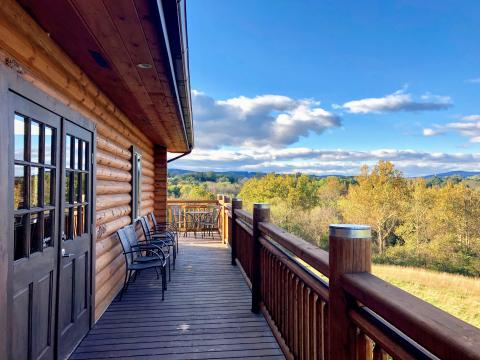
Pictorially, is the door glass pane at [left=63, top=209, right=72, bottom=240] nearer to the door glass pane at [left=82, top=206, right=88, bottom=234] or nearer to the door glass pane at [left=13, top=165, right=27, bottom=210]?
the door glass pane at [left=82, top=206, right=88, bottom=234]

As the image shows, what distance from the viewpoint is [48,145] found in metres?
2.26

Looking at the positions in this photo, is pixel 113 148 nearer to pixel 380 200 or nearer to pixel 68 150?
pixel 68 150

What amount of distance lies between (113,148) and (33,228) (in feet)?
7.18

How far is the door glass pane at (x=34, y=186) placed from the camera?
6.61ft

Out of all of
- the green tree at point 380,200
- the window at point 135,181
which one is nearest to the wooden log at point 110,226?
the window at point 135,181

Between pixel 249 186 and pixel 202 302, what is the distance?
34229 millimetres

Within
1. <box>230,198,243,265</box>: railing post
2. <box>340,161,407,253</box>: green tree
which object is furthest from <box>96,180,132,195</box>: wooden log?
<box>340,161,407,253</box>: green tree

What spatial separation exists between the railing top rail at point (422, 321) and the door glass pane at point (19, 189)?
1.85 meters

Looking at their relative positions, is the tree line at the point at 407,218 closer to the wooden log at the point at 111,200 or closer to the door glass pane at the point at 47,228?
the wooden log at the point at 111,200

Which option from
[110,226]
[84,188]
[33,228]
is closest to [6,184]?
[33,228]

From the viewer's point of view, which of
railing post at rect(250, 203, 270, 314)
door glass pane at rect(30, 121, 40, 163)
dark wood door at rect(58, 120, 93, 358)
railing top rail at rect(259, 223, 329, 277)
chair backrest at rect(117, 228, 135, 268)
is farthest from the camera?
chair backrest at rect(117, 228, 135, 268)

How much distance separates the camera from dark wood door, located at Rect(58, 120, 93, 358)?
8.08ft

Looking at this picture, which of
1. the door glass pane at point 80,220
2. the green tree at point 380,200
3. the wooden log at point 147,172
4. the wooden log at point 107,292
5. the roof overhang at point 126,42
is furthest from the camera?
the green tree at point 380,200

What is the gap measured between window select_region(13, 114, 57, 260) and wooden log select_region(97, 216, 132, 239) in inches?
49.6
